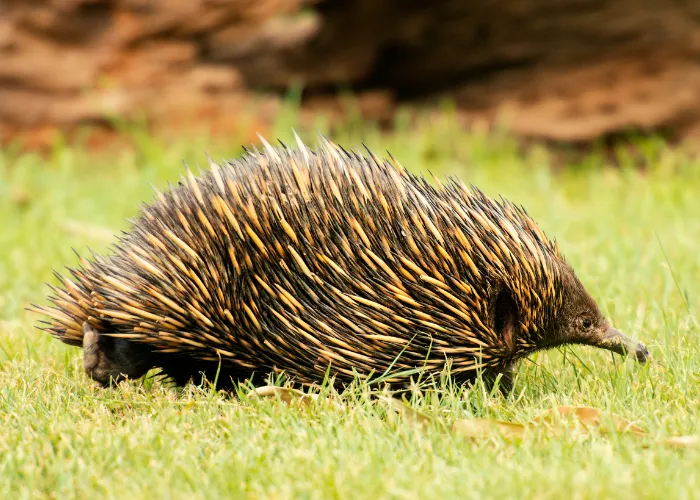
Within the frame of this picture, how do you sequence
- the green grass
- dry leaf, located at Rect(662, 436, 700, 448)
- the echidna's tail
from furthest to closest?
the echidna's tail < dry leaf, located at Rect(662, 436, 700, 448) < the green grass

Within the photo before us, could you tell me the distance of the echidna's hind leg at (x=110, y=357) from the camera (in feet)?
11.2

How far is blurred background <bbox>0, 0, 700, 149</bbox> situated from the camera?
848cm

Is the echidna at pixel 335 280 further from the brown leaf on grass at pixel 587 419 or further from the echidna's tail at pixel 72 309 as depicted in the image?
the brown leaf on grass at pixel 587 419

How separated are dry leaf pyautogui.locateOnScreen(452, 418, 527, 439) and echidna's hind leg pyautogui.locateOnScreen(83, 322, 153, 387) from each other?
123cm

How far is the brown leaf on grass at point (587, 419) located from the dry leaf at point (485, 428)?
0.08 metres

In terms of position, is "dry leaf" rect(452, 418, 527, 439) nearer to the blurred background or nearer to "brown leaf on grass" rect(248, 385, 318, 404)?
"brown leaf on grass" rect(248, 385, 318, 404)

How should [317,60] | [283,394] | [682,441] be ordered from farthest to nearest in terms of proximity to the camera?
[317,60] < [283,394] < [682,441]

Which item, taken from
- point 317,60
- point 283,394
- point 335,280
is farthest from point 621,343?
point 317,60

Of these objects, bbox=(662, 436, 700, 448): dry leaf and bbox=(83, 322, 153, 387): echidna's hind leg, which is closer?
bbox=(662, 436, 700, 448): dry leaf

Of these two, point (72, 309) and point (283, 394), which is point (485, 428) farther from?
point (72, 309)

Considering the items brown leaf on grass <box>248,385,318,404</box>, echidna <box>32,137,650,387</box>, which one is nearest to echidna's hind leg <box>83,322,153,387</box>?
echidna <box>32,137,650,387</box>

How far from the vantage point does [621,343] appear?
3432 mm

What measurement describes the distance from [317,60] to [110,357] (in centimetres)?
595

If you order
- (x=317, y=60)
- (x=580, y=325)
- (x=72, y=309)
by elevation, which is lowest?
(x=580, y=325)
